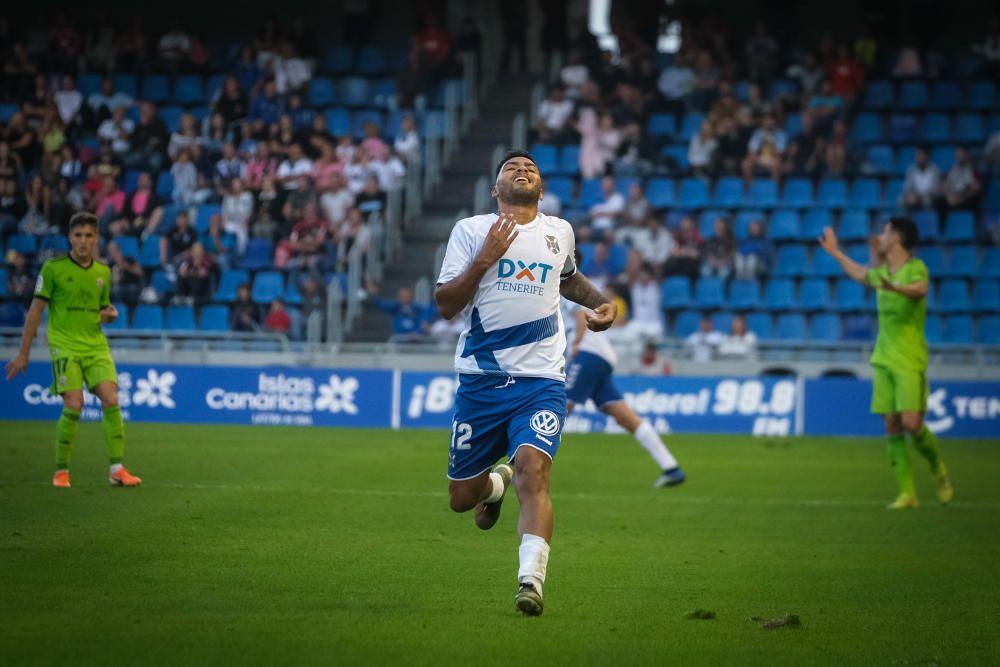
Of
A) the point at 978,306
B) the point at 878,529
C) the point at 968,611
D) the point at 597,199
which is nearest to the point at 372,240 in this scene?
the point at 597,199

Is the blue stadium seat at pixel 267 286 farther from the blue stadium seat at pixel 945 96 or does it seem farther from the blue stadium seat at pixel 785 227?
the blue stadium seat at pixel 945 96

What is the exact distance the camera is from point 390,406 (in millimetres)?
22266

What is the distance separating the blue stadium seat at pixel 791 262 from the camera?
25.2 metres

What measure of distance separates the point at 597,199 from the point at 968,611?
18.8m

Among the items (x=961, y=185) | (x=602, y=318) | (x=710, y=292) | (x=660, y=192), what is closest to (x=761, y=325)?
(x=710, y=292)

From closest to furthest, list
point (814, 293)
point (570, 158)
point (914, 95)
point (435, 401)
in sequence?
point (435, 401) < point (814, 293) < point (570, 158) < point (914, 95)

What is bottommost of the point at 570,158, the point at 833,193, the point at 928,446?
the point at 928,446

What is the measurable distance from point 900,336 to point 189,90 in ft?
66.7

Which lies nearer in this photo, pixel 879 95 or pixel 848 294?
pixel 848 294

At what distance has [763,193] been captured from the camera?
85.8 feet

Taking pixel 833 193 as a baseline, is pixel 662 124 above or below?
above

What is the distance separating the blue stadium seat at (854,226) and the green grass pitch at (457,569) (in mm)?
9915

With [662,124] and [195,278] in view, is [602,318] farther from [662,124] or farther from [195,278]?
[662,124]

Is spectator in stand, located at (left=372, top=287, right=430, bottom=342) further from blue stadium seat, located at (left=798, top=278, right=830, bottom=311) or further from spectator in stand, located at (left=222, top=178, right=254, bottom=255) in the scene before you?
blue stadium seat, located at (left=798, top=278, right=830, bottom=311)
